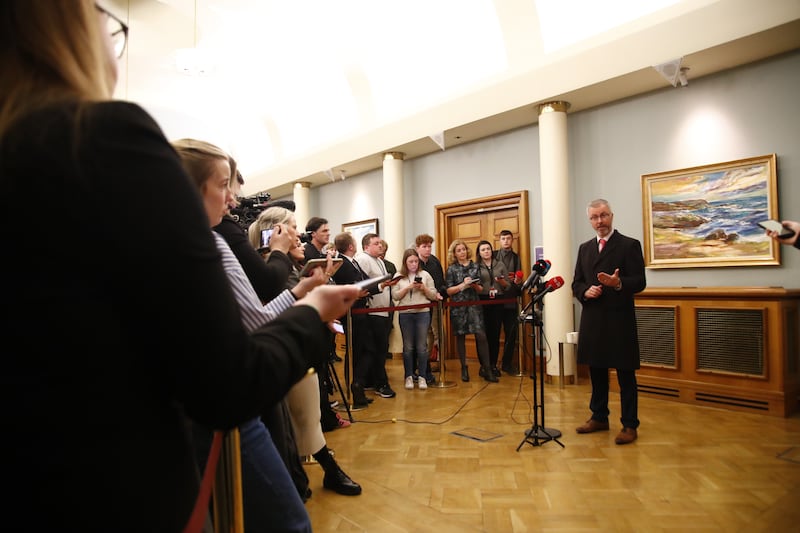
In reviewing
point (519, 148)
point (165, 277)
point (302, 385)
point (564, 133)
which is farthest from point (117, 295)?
point (519, 148)

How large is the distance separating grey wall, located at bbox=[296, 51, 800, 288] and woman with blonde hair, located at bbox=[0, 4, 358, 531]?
216 inches

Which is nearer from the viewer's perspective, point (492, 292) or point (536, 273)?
point (536, 273)

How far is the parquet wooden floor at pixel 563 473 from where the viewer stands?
98.2 inches

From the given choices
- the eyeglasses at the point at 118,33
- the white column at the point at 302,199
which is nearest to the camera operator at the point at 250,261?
the eyeglasses at the point at 118,33

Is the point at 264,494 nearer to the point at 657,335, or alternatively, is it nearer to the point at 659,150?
the point at 657,335

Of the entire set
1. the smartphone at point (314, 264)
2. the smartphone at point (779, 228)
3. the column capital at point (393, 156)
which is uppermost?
the column capital at point (393, 156)

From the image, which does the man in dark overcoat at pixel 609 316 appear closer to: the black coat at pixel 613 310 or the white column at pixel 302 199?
the black coat at pixel 613 310

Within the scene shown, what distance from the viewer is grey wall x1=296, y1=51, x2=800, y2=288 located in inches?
182

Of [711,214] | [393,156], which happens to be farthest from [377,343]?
[711,214]

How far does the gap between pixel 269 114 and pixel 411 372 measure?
6581mm

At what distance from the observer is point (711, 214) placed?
16.5 ft

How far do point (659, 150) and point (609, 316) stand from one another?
8.55ft

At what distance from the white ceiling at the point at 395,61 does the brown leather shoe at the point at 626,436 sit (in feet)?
11.2


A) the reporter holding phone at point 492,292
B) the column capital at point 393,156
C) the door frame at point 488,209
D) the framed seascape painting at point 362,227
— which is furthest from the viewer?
the framed seascape painting at point 362,227
